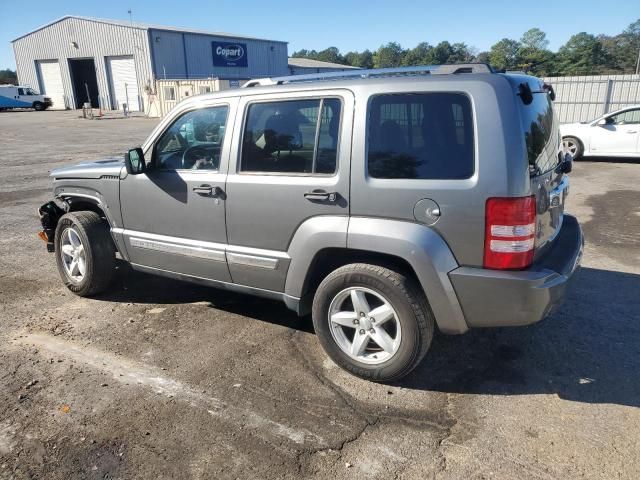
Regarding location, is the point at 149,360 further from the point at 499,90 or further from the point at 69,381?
the point at 499,90

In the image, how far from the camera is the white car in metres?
12.3

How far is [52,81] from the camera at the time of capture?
49188 mm

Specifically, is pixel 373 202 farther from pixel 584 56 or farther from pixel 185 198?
pixel 584 56

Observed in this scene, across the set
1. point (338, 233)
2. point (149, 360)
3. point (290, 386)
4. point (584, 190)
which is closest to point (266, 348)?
point (290, 386)

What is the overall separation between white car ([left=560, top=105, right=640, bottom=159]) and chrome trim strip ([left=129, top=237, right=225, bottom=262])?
35.6ft

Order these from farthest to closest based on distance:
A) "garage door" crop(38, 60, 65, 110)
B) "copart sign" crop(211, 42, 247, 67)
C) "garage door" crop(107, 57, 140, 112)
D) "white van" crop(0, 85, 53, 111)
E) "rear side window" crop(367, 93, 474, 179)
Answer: "garage door" crop(38, 60, 65, 110), "copart sign" crop(211, 42, 247, 67), "white van" crop(0, 85, 53, 111), "garage door" crop(107, 57, 140, 112), "rear side window" crop(367, 93, 474, 179)

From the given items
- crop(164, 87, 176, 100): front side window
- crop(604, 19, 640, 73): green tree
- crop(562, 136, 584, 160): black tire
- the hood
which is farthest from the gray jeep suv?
crop(604, 19, 640, 73): green tree

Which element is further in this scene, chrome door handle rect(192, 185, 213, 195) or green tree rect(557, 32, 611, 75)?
green tree rect(557, 32, 611, 75)

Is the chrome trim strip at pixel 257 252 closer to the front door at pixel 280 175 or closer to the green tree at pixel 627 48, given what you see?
the front door at pixel 280 175

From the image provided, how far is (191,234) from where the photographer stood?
13.2 ft

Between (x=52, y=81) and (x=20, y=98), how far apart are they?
5.47m

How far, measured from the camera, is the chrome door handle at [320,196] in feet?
10.7

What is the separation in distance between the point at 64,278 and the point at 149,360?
1.85 meters

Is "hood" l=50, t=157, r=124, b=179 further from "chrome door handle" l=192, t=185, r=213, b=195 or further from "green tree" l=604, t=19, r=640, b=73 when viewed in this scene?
"green tree" l=604, t=19, r=640, b=73
